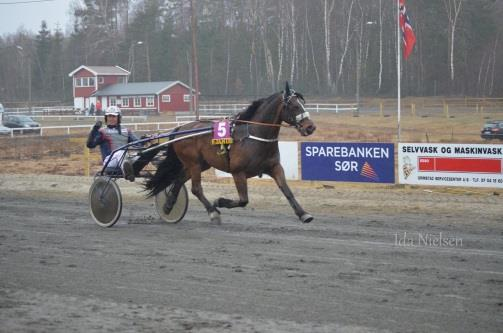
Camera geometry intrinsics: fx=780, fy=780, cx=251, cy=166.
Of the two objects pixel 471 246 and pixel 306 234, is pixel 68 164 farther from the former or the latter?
pixel 471 246

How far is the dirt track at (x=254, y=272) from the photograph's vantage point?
5.80 m

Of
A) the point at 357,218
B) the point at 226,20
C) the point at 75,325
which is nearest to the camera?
the point at 75,325

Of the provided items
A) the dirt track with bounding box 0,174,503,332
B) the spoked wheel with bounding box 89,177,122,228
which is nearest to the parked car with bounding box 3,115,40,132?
the dirt track with bounding box 0,174,503,332

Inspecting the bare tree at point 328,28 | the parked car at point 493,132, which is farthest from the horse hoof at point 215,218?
the bare tree at point 328,28

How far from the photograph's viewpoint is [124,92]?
70.2 meters

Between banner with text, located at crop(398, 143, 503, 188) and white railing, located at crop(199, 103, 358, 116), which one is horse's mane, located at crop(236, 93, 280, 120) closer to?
banner with text, located at crop(398, 143, 503, 188)

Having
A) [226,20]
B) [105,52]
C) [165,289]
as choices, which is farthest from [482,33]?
[165,289]

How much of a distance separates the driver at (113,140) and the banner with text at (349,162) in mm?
6068

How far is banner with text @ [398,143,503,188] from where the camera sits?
14.8 meters

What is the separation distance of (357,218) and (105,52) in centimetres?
7571

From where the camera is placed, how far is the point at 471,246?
29.3 feet

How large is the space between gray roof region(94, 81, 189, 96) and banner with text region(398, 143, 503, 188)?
2073 inches

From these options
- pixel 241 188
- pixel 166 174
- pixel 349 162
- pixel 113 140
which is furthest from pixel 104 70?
pixel 241 188

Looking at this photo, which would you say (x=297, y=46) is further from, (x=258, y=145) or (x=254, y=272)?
(x=254, y=272)
